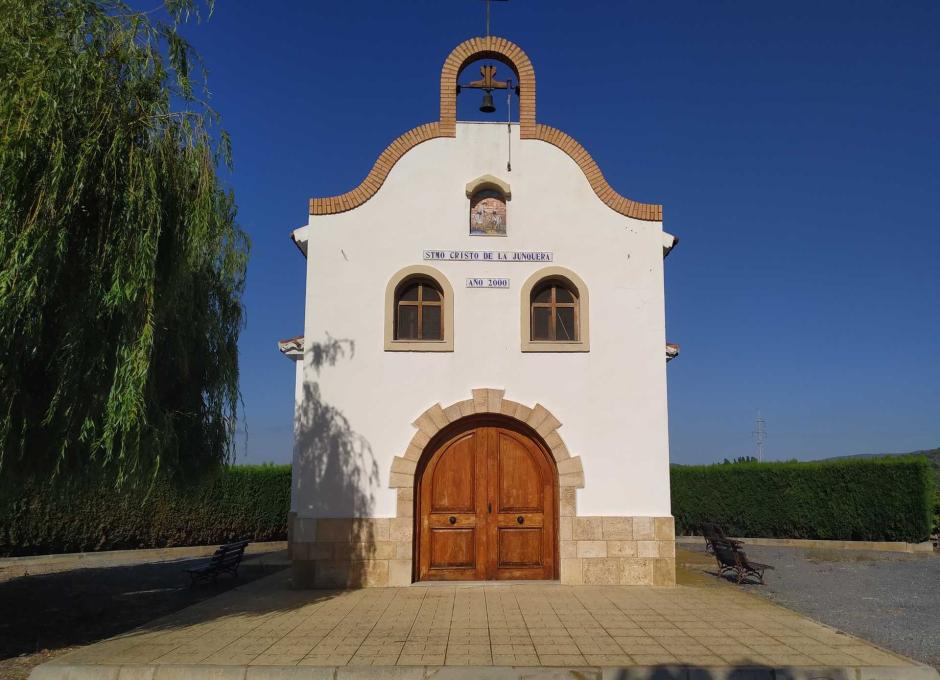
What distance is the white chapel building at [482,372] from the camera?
34.3 ft

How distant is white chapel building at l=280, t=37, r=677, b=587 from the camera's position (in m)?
10.5

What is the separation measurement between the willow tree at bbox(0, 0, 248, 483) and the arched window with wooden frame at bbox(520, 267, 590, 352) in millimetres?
4917

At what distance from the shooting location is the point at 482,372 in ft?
35.5

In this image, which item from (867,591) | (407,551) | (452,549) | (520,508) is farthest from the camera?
(867,591)

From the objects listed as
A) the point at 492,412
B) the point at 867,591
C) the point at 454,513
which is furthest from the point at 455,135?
the point at 867,591

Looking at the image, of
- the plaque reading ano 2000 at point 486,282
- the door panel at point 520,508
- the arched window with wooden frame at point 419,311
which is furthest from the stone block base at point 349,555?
the plaque reading ano 2000 at point 486,282

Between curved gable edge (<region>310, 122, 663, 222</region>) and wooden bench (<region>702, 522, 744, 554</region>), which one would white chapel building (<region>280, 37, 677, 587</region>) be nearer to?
curved gable edge (<region>310, 122, 663, 222</region>)

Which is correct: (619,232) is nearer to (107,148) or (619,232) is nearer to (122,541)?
(107,148)

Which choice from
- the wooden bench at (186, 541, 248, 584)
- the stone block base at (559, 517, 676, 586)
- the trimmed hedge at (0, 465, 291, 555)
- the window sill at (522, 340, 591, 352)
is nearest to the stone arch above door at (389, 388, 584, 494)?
the stone block base at (559, 517, 676, 586)

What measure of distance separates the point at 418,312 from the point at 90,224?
511 cm

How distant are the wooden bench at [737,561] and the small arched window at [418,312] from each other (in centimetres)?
582

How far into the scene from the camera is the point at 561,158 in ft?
37.4

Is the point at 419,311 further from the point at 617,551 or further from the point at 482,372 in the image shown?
the point at 617,551

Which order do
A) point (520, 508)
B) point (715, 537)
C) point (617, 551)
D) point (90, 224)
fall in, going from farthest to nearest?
1. point (715, 537)
2. point (520, 508)
3. point (617, 551)
4. point (90, 224)
